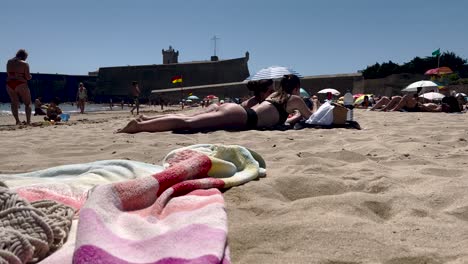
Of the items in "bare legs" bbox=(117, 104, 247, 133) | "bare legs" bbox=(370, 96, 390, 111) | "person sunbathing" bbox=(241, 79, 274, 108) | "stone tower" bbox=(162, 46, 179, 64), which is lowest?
"bare legs" bbox=(370, 96, 390, 111)

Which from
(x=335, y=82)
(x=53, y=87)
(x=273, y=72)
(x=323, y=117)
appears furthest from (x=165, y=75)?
(x=323, y=117)

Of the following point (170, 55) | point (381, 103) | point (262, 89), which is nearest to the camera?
point (262, 89)

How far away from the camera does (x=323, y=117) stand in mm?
5242

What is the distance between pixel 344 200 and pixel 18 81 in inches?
282

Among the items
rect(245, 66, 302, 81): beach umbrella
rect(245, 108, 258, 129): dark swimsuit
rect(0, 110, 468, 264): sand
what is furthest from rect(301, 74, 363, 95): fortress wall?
rect(0, 110, 468, 264): sand

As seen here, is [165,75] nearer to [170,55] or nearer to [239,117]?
[170,55]

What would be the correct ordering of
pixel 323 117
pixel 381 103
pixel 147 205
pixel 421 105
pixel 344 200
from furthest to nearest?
pixel 381 103
pixel 421 105
pixel 323 117
pixel 344 200
pixel 147 205

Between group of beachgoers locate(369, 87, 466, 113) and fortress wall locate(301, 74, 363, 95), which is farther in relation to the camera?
fortress wall locate(301, 74, 363, 95)

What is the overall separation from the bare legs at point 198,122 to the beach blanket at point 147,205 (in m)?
2.50

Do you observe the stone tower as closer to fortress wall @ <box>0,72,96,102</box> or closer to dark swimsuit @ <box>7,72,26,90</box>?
fortress wall @ <box>0,72,96,102</box>

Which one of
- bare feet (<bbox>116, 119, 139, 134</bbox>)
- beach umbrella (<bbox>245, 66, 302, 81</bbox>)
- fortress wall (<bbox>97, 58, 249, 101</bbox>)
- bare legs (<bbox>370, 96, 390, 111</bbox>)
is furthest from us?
fortress wall (<bbox>97, 58, 249, 101</bbox>)

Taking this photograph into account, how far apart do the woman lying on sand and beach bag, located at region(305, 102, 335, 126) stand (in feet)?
0.41

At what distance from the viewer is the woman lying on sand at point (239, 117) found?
15.8ft

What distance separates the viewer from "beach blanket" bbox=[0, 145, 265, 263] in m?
1.09
